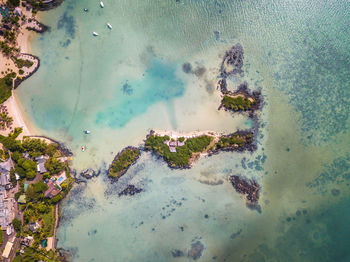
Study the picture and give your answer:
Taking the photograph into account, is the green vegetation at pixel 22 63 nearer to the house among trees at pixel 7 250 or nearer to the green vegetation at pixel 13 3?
the green vegetation at pixel 13 3

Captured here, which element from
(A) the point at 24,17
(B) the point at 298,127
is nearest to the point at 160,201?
(B) the point at 298,127

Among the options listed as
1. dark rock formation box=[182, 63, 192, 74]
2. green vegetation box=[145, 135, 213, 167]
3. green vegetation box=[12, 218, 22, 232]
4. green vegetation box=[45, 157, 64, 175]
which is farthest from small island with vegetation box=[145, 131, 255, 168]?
green vegetation box=[12, 218, 22, 232]

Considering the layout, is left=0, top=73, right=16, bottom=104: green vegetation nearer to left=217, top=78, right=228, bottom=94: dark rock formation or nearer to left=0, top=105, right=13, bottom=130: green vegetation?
left=0, top=105, right=13, bottom=130: green vegetation

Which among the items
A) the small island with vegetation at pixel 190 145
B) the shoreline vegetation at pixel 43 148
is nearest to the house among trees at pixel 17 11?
the shoreline vegetation at pixel 43 148

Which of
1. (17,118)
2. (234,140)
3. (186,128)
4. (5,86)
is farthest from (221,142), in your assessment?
(5,86)

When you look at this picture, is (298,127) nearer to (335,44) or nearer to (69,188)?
(335,44)
